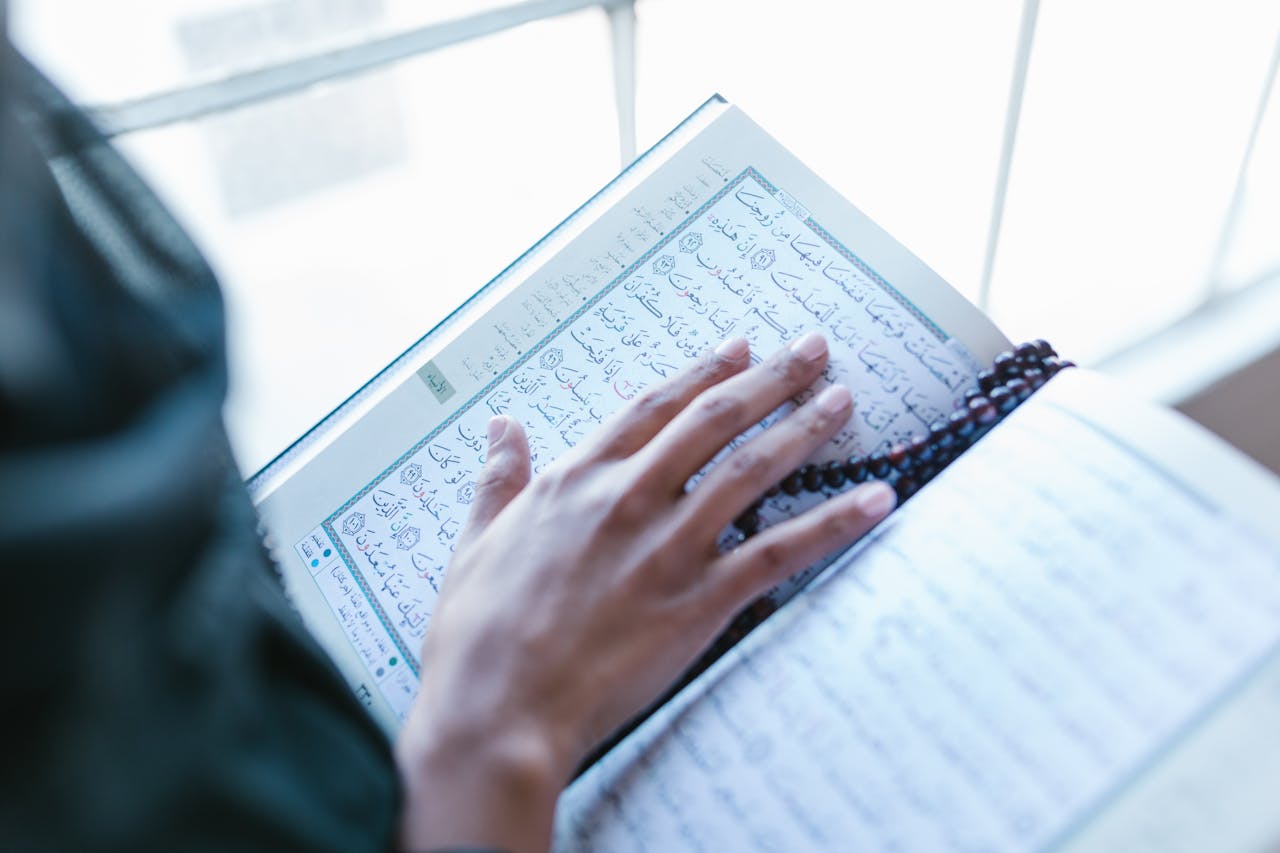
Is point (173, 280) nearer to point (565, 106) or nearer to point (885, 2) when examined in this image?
point (565, 106)

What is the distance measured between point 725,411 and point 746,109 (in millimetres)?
283

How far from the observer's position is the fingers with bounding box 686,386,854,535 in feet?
1.69

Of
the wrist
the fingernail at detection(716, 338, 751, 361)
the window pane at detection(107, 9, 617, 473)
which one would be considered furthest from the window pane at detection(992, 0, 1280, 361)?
the wrist

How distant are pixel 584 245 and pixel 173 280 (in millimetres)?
322

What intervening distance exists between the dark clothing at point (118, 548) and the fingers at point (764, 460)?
220mm

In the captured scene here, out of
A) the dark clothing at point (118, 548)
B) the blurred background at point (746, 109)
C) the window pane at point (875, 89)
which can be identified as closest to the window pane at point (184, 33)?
the blurred background at point (746, 109)

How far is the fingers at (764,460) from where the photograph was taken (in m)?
0.52

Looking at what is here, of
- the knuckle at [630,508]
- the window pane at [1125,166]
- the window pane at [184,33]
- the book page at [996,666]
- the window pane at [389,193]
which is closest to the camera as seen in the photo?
the book page at [996,666]

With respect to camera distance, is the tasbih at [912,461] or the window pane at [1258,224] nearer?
the tasbih at [912,461]

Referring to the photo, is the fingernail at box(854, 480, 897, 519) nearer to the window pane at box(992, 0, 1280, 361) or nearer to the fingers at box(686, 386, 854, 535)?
the fingers at box(686, 386, 854, 535)

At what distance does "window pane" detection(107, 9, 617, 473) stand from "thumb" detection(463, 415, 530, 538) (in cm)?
30

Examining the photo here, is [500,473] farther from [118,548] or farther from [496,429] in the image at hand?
[118,548]

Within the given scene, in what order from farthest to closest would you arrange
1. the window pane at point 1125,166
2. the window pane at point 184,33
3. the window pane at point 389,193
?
the window pane at point 1125,166
the window pane at point 389,193
the window pane at point 184,33

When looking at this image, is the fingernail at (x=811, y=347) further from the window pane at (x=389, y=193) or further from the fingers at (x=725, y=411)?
the window pane at (x=389, y=193)
